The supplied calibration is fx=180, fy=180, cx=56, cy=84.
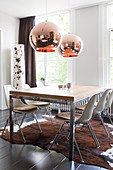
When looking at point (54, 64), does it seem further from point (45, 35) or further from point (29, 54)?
point (45, 35)

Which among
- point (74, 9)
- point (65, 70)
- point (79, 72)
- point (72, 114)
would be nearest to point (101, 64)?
point (79, 72)

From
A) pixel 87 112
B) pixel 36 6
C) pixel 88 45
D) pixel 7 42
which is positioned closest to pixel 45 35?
pixel 87 112

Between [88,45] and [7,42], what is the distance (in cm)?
248

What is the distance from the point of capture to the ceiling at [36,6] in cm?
448

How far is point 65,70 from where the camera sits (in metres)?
5.36

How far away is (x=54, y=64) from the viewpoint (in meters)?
5.56

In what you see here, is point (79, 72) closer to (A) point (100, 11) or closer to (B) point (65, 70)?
(B) point (65, 70)

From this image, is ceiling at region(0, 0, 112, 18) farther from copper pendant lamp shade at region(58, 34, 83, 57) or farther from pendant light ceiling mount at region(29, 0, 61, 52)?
pendant light ceiling mount at region(29, 0, 61, 52)

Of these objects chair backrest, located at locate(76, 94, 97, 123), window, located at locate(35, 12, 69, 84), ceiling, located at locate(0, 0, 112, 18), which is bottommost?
chair backrest, located at locate(76, 94, 97, 123)

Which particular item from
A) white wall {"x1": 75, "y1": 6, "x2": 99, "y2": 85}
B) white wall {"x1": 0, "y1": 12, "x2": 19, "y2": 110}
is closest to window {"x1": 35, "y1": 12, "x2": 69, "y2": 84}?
white wall {"x1": 75, "y1": 6, "x2": 99, "y2": 85}

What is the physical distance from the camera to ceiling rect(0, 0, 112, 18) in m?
4.48

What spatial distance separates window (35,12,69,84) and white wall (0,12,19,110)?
83 centimetres

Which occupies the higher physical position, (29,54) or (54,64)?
(29,54)

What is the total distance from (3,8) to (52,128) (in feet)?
11.6
